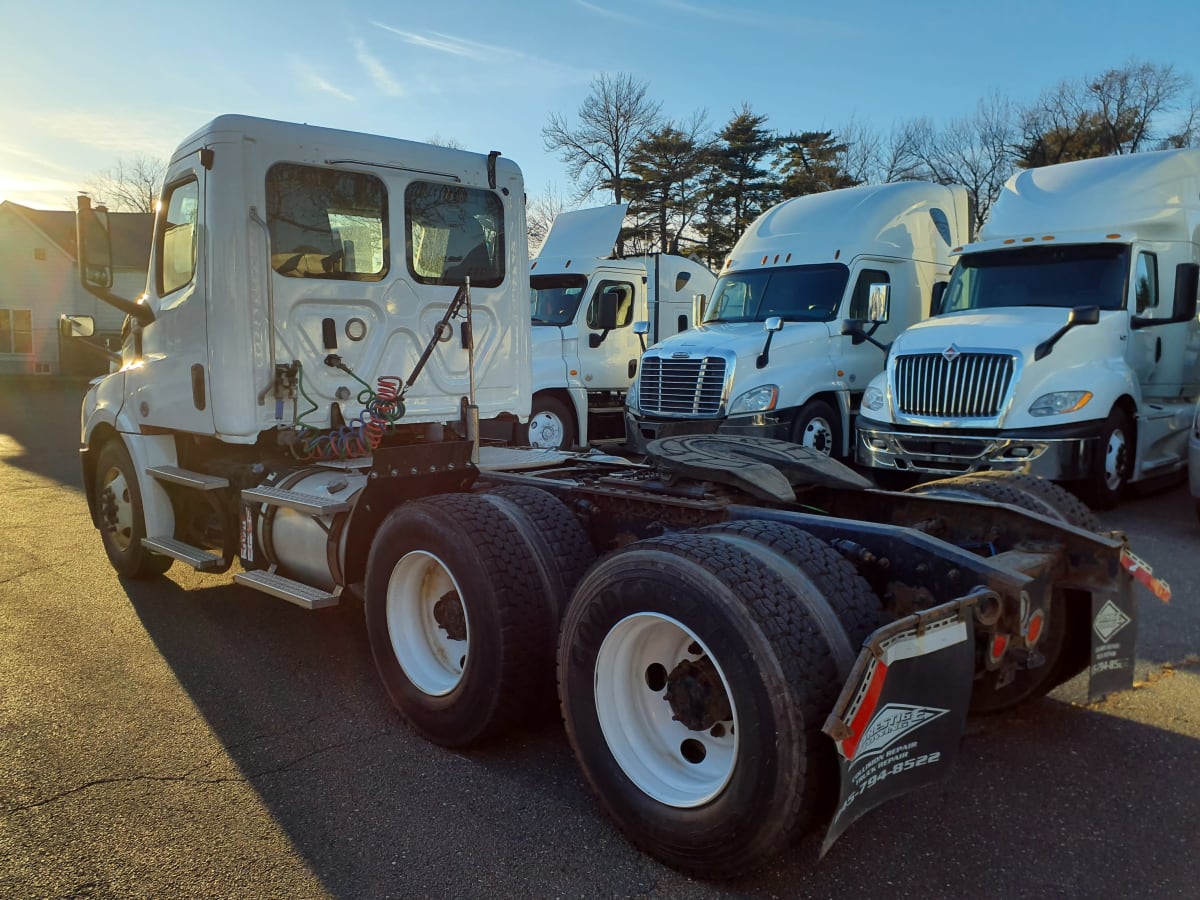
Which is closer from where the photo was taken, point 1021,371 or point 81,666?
point 81,666

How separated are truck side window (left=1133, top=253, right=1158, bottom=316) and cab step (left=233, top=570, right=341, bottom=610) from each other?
8.57 m

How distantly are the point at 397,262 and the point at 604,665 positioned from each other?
3518 millimetres

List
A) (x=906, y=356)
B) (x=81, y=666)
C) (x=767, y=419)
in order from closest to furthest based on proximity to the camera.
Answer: (x=81, y=666), (x=906, y=356), (x=767, y=419)

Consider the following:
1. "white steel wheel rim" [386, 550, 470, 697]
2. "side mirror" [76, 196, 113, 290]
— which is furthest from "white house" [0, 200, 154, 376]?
"white steel wheel rim" [386, 550, 470, 697]

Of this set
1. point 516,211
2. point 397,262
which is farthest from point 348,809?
point 516,211

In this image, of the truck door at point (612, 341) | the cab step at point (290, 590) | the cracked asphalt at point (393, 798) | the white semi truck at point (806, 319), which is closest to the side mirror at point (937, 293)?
the white semi truck at point (806, 319)

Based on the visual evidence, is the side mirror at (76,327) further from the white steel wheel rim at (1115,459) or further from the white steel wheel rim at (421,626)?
the white steel wheel rim at (1115,459)

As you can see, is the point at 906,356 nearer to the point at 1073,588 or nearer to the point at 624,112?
the point at 1073,588

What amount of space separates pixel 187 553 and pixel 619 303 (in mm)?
9075

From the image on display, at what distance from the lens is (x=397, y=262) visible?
5832 millimetres

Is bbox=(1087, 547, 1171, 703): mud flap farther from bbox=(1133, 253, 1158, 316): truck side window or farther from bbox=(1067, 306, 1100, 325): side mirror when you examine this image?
bbox=(1133, 253, 1158, 316): truck side window

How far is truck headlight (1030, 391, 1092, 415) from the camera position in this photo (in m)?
8.43

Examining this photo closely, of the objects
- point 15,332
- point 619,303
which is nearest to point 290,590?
point 619,303

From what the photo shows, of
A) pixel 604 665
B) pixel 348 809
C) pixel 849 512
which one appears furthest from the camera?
pixel 849 512
